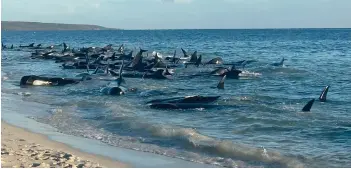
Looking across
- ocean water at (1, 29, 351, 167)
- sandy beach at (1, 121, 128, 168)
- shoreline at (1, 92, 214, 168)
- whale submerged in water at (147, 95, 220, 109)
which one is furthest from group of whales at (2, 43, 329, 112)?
sandy beach at (1, 121, 128, 168)

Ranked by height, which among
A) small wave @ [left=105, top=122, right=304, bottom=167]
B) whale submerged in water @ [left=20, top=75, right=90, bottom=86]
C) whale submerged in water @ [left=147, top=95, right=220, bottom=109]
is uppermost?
small wave @ [left=105, top=122, right=304, bottom=167]

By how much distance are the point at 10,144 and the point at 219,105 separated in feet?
27.6

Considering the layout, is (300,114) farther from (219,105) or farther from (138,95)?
(138,95)

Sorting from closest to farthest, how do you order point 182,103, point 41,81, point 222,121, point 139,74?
point 222,121
point 182,103
point 41,81
point 139,74

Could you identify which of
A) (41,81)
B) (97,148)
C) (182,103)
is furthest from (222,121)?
(41,81)

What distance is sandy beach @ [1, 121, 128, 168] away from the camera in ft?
33.8

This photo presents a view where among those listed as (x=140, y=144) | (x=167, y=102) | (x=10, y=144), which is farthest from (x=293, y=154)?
(x=167, y=102)

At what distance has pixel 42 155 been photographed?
11.2 m

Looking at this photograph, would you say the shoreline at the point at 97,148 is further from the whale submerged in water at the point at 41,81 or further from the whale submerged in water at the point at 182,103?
the whale submerged in water at the point at 41,81

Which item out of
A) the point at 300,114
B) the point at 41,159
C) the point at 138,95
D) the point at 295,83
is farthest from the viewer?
the point at 295,83

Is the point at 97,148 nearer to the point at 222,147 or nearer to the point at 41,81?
the point at 222,147

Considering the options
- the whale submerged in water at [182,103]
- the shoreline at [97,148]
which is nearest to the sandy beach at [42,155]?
the shoreline at [97,148]

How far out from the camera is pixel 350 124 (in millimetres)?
15531

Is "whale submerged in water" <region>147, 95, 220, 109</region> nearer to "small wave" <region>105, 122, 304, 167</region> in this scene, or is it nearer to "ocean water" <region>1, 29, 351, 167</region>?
"ocean water" <region>1, 29, 351, 167</region>
